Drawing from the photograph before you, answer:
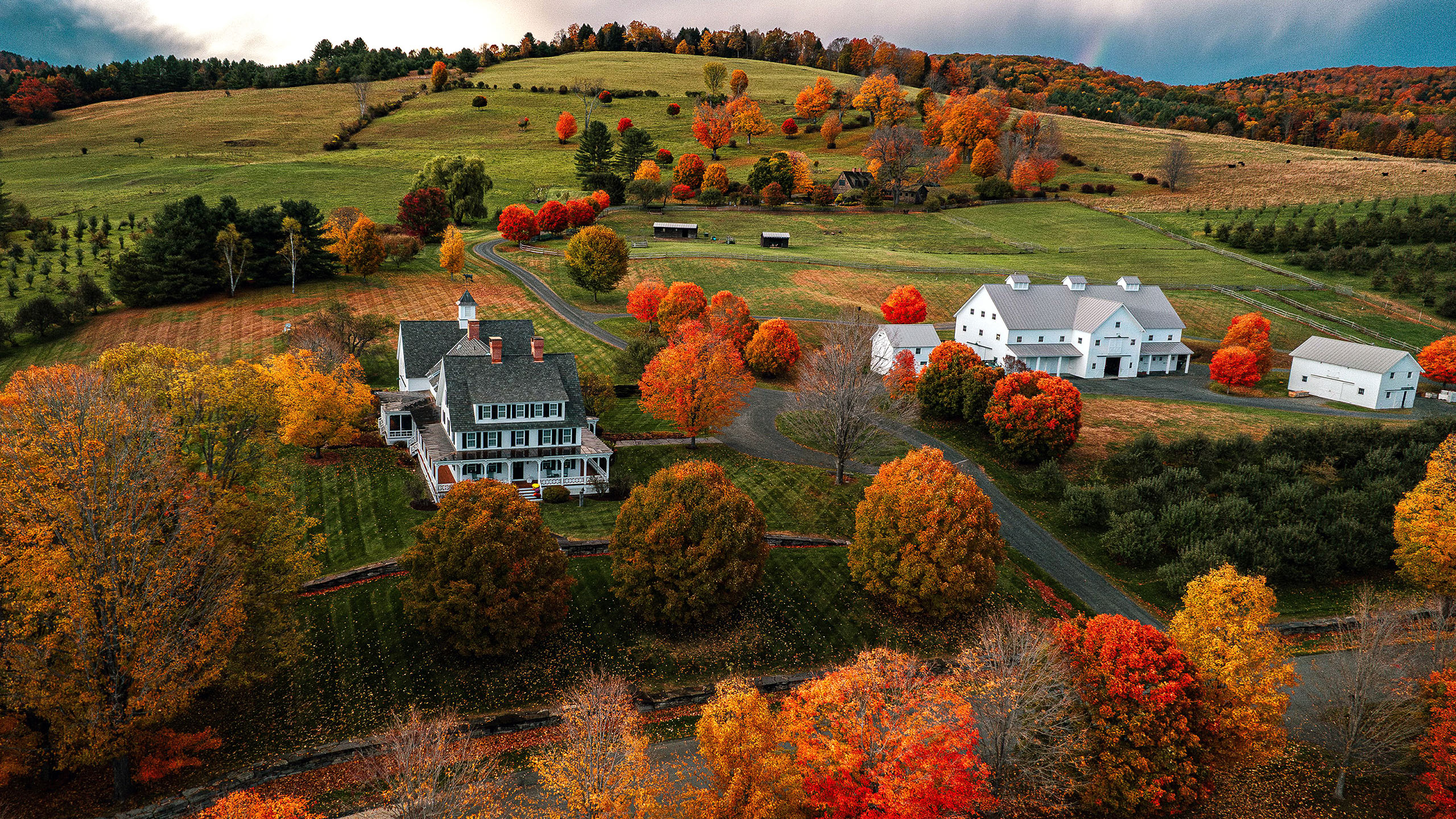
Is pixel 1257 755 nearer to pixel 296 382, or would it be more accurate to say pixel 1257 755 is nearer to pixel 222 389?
pixel 222 389

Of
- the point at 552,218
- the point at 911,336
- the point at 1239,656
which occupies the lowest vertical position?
the point at 1239,656

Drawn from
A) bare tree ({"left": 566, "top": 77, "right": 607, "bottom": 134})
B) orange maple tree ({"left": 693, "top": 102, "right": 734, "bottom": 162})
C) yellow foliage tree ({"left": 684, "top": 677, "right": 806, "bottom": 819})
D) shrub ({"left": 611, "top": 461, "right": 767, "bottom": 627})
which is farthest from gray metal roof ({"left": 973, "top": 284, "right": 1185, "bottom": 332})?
bare tree ({"left": 566, "top": 77, "right": 607, "bottom": 134})

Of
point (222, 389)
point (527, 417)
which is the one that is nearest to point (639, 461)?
point (527, 417)

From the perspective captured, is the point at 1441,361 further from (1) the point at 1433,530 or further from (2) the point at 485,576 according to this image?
(2) the point at 485,576

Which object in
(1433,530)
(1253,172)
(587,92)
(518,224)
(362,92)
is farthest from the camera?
(587,92)

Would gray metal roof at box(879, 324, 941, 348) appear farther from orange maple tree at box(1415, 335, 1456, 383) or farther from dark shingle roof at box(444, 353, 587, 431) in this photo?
orange maple tree at box(1415, 335, 1456, 383)

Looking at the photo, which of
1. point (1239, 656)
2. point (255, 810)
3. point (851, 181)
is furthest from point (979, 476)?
point (851, 181)
